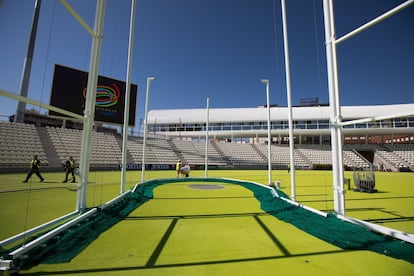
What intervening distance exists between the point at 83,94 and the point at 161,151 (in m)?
13.3

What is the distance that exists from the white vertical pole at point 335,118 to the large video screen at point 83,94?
19198 millimetres

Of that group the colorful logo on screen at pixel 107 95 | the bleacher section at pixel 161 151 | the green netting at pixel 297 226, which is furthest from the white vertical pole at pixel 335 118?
the colorful logo on screen at pixel 107 95

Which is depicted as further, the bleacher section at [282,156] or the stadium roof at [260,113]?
the stadium roof at [260,113]

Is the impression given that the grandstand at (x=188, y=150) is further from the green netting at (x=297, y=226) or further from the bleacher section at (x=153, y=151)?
the green netting at (x=297, y=226)

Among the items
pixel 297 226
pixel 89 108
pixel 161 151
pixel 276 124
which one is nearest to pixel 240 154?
pixel 276 124

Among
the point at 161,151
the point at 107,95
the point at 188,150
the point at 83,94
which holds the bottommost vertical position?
the point at 161,151

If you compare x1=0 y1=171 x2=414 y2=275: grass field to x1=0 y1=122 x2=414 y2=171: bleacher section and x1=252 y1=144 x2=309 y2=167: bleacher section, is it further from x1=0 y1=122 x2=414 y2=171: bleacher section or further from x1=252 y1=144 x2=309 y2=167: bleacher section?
x1=252 y1=144 x2=309 y2=167: bleacher section

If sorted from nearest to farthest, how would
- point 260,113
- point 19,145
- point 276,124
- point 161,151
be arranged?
1. point 19,145
2. point 161,151
3. point 276,124
4. point 260,113

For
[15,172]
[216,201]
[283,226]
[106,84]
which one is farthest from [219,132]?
[283,226]

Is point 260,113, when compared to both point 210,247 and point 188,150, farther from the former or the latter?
point 210,247

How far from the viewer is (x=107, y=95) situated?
20.7m

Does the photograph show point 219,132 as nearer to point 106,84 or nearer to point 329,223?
point 106,84

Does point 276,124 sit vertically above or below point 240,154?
above

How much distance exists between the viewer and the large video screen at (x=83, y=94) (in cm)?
1831
